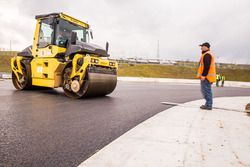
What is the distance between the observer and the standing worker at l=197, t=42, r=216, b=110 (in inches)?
210

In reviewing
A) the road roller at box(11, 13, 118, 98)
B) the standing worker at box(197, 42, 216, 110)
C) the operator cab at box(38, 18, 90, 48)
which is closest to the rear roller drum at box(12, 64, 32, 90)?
the road roller at box(11, 13, 118, 98)

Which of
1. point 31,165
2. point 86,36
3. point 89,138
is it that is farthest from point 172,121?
point 86,36

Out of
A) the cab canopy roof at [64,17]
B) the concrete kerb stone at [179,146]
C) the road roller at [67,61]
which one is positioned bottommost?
the concrete kerb stone at [179,146]

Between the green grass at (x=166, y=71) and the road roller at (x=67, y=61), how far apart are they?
28.9m

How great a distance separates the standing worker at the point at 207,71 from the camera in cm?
534

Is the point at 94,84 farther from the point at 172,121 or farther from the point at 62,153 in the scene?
the point at 62,153

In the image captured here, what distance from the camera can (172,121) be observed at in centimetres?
393

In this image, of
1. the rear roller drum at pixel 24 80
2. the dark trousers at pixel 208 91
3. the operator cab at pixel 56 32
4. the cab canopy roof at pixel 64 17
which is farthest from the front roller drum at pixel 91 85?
the dark trousers at pixel 208 91

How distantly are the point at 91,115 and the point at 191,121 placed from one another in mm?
2102

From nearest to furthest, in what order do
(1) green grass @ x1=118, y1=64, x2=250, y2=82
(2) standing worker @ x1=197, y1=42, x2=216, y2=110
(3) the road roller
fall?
(2) standing worker @ x1=197, y1=42, x2=216, y2=110, (3) the road roller, (1) green grass @ x1=118, y1=64, x2=250, y2=82

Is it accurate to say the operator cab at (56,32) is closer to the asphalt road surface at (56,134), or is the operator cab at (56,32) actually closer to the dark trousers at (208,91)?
the asphalt road surface at (56,134)

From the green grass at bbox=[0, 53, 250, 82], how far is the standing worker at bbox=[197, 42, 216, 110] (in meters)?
31.5

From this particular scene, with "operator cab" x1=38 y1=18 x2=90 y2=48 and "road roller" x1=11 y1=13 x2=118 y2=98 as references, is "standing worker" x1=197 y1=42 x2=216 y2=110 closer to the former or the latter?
"road roller" x1=11 y1=13 x2=118 y2=98

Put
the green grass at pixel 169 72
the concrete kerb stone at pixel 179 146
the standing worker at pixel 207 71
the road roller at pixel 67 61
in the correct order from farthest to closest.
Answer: the green grass at pixel 169 72, the road roller at pixel 67 61, the standing worker at pixel 207 71, the concrete kerb stone at pixel 179 146
